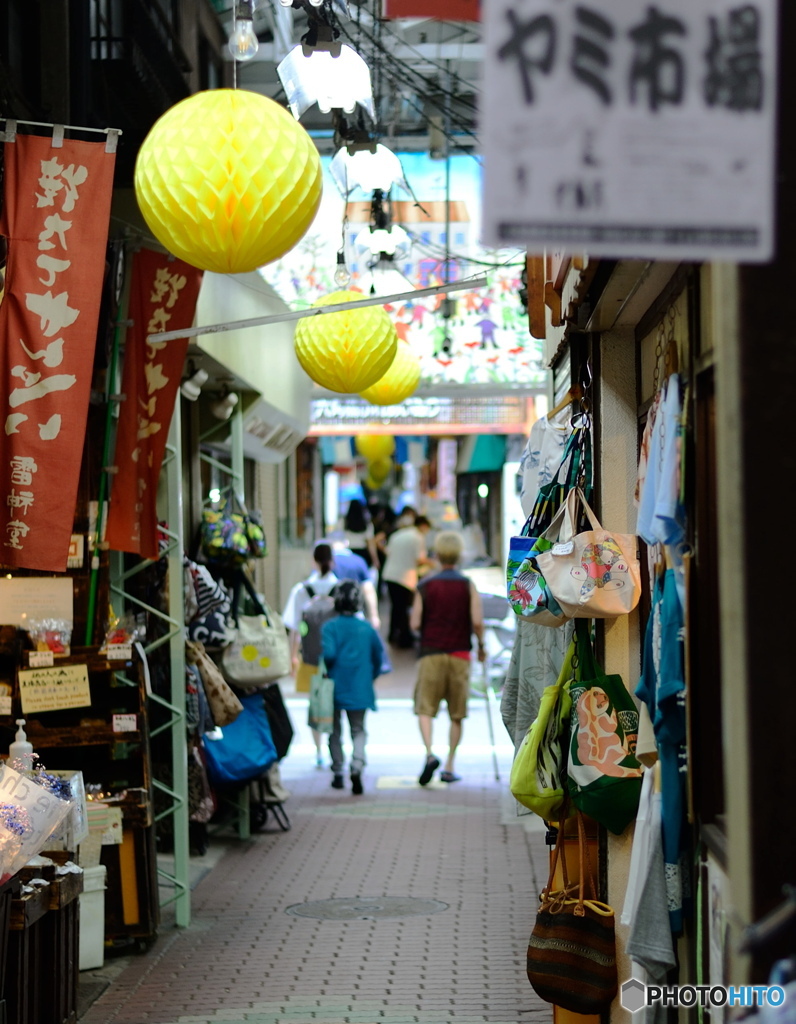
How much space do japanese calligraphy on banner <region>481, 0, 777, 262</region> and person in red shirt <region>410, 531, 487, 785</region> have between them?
10.9 metres

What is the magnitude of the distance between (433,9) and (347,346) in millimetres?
4352

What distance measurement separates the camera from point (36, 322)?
625cm

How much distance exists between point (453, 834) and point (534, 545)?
6.01m

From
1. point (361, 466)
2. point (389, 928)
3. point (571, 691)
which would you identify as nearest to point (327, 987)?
point (389, 928)

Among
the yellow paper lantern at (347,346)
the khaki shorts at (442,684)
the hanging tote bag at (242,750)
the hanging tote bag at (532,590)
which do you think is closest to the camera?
the hanging tote bag at (532,590)

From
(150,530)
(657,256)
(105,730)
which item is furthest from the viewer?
(150,530)

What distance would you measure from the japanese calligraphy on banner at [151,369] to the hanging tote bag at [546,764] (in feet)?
11.0

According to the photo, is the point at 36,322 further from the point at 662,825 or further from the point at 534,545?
the point at 662,825

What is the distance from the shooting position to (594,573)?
5.32m

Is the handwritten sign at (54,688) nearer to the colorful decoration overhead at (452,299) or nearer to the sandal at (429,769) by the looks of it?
the sandal at (429,769)

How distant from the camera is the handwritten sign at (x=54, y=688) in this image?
7.41 metres

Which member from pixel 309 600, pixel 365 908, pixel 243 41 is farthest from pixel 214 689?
pixel 243 41

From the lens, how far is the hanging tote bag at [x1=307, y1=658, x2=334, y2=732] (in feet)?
42.6

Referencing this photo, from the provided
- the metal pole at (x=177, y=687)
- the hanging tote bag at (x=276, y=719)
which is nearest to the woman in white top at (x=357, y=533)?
the hanging tote bag at (x=276, y=719)
